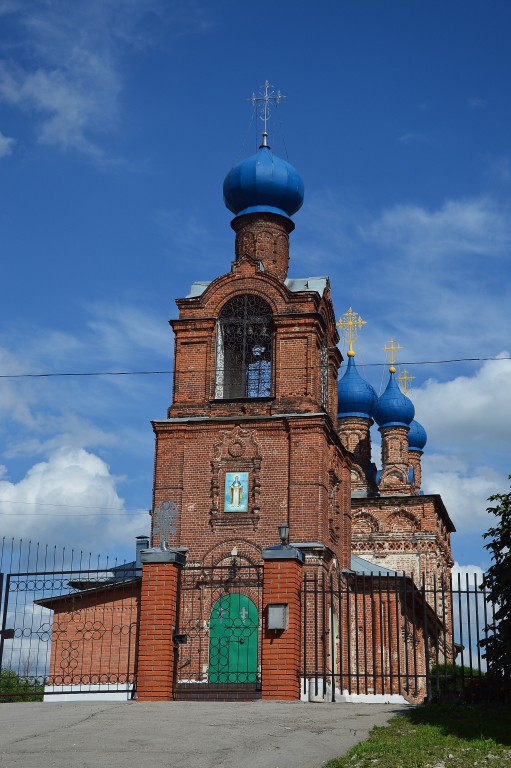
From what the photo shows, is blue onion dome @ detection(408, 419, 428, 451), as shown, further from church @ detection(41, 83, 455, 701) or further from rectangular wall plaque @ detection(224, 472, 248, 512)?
rectangular wall plaque @ detection(224, 472, 248, 512)

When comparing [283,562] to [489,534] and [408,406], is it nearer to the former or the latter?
[489,534]

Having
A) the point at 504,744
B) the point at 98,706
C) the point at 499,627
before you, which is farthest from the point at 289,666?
the point at 504,744

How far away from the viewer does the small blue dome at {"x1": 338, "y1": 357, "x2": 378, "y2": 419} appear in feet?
119

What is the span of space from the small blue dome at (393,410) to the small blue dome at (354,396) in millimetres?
344

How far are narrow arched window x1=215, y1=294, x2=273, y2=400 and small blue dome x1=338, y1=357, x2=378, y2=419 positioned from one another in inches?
538

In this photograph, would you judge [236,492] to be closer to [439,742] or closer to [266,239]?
[266,239]

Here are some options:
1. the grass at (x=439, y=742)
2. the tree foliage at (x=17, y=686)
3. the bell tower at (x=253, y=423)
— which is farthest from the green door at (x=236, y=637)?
the grass at (x=439, y=742)

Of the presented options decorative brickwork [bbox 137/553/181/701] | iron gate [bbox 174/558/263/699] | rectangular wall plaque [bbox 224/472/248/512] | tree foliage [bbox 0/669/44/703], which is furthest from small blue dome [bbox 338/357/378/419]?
decorative brickwork [bbox 137/553/181/701]

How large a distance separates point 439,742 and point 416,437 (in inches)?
1228

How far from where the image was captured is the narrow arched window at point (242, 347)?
22078mm

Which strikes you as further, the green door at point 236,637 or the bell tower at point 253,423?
the bell tower at point 253,423

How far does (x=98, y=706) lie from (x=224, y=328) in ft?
38.5

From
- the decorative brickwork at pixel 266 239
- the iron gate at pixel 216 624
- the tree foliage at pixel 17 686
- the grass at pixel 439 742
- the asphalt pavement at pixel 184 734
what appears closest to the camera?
the grass at pixel 439 742

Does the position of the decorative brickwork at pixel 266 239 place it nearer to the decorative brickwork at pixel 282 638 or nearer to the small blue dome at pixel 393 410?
the decorative brickwork at pixel 282 638
